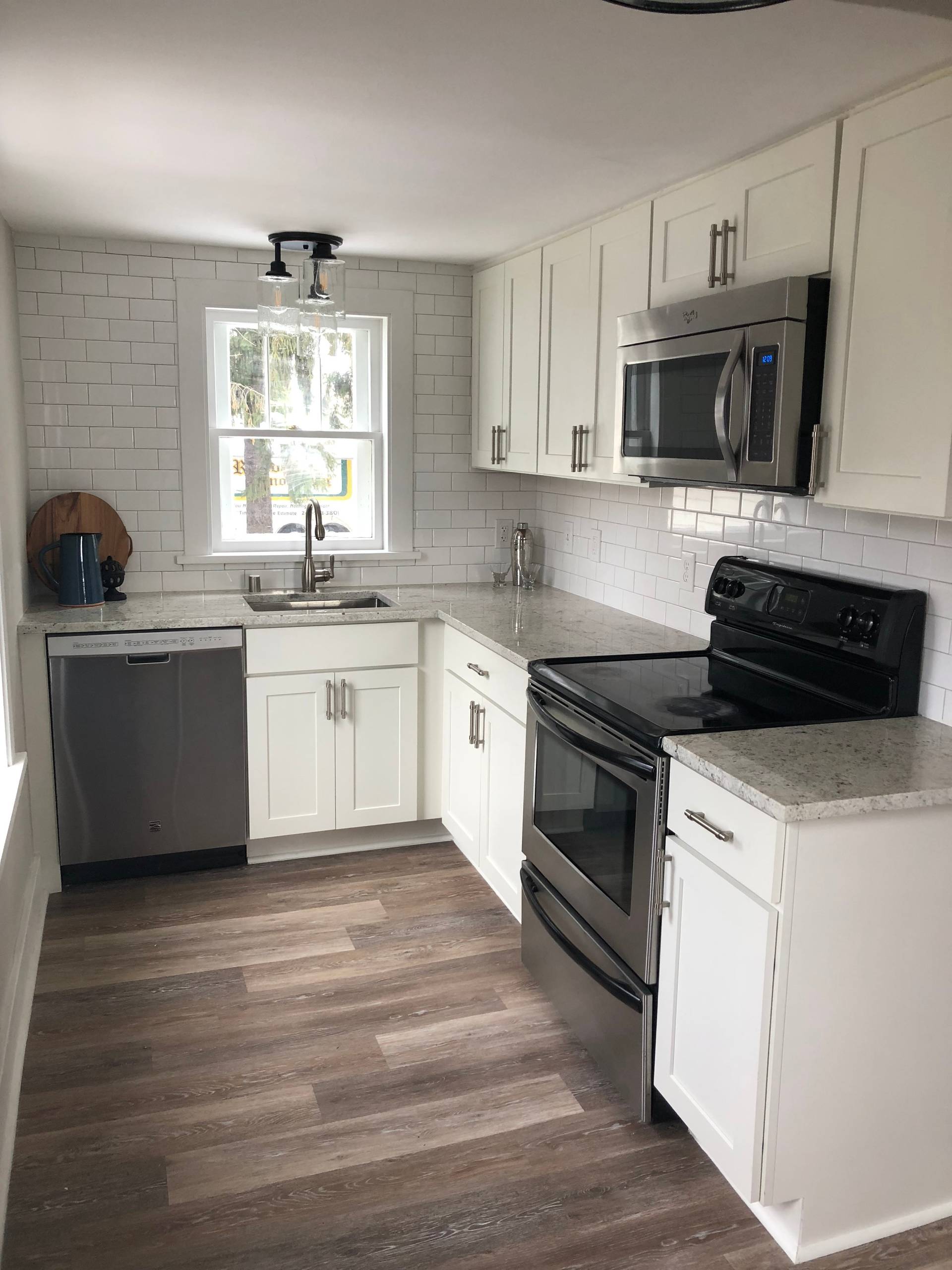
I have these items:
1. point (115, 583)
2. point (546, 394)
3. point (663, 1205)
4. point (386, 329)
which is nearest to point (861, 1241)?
point (663, 1205)

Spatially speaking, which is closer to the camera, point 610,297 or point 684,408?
point 684,408

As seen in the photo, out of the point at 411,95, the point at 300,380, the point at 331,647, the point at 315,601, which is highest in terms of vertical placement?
the point at 411,95

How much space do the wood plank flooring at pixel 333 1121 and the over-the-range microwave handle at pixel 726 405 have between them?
59.8 inches

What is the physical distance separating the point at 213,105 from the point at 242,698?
6.49 ft

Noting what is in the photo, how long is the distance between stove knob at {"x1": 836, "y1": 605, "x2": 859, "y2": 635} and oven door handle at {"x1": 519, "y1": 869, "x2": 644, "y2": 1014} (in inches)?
38.2

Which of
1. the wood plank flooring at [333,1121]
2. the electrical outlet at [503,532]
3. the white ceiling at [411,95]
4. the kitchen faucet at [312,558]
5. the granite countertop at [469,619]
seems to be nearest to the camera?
the white ceiling at [411,95]

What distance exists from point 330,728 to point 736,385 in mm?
2013

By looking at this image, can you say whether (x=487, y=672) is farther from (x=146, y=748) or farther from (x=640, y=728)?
(x=146, y=748)

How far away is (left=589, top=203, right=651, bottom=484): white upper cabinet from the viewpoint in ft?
9.43

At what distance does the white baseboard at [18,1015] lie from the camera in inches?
83.6

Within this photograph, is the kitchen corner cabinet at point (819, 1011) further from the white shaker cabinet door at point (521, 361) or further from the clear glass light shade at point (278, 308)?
the clear glass light shade at point (278, 308)

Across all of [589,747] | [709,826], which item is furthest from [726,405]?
[709,826]

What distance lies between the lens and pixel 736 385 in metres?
2.31

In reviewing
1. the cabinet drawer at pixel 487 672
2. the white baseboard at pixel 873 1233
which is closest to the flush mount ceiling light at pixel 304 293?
the cabinet drawer at pixel 487 672
